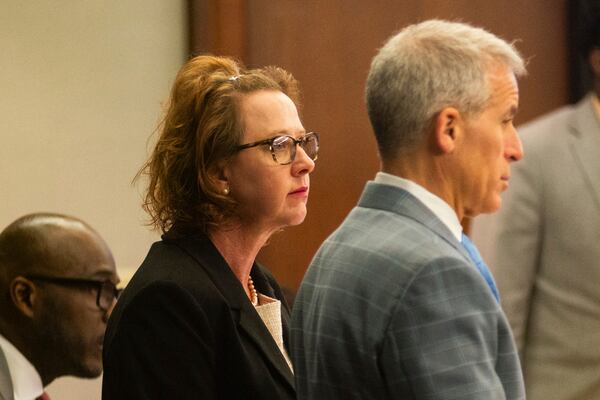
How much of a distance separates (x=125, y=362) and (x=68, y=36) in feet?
6.27

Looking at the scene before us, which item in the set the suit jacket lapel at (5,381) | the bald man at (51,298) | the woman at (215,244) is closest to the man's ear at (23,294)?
the bald man at (51,298)

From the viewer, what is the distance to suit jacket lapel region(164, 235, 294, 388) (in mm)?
2078

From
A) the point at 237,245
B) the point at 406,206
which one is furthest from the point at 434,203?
the point at 237,245

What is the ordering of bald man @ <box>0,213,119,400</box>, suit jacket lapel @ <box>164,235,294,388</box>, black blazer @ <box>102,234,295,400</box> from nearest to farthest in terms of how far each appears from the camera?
black blazer @ <box>102,234,295,400</box> → suit jacket lapel @ <box>164,235,294,388</box> → bald man @ <box>0,213,119,400</box>

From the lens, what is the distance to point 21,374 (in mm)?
2574

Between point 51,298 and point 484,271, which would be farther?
point 51,298

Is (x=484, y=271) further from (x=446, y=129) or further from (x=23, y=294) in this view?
(x=23, y=294)

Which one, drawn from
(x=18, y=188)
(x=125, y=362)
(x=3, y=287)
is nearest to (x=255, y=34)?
(x=18, y=188)

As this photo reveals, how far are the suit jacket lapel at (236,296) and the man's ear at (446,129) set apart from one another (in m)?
0.66

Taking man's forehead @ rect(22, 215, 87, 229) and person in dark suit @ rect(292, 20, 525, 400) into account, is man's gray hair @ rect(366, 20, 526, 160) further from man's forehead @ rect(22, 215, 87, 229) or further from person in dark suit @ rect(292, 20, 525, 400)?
→ man's forehead @ rect(22, 215, 87, 229)

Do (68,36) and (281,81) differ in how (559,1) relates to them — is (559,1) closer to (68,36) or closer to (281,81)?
(68,36)

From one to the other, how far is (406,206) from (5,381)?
1.31 m

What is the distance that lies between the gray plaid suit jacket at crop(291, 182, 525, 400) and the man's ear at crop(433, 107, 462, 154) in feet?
0.28

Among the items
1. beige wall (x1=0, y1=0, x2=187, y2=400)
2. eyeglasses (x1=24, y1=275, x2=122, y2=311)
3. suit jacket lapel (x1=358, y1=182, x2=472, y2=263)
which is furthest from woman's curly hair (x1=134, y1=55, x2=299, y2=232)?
beige wall (x1=0, y1=0, x2=187, y2=400)
